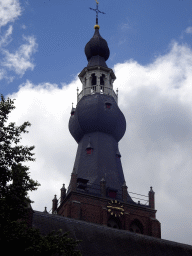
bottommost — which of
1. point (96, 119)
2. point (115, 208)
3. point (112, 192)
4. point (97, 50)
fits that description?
point (115, 208)

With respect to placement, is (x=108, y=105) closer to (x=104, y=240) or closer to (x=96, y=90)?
(x=96, y=90)

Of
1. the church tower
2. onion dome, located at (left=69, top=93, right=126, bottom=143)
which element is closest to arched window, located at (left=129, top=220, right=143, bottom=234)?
the church tower

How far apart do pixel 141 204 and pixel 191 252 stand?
744 centimetres

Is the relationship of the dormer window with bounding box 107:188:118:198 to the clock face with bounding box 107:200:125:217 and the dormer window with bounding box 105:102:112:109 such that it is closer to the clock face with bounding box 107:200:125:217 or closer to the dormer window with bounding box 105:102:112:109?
the clock face with bounding box 107:200:125:217

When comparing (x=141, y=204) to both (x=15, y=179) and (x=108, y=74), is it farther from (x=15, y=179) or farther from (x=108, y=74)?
(x=15, y=179)

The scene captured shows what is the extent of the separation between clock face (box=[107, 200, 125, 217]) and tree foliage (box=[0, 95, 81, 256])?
20.8 m

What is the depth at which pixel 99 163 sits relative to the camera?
41.9 meters

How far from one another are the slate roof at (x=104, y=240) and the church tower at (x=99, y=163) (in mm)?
4086

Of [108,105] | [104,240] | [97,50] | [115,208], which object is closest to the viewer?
[104,240]

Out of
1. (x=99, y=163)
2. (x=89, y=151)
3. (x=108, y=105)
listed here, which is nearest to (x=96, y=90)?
(x=108, y=105)

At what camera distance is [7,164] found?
1812 centimetres

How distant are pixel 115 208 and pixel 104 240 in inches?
294

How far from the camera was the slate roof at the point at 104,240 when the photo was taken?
1186 inches

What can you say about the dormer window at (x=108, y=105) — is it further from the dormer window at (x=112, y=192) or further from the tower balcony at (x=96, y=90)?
the dormer window at (x=112, y=192)
